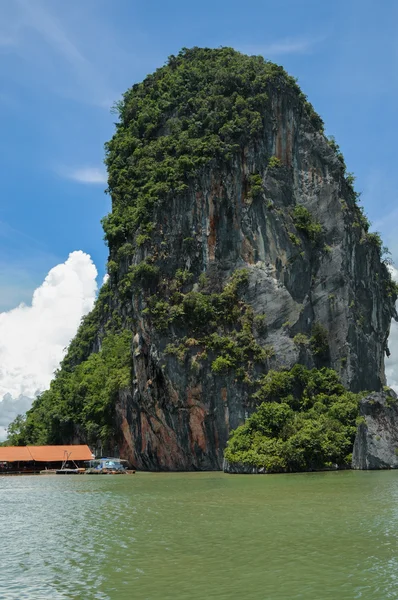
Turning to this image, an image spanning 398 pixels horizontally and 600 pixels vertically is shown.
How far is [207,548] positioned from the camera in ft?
35.0

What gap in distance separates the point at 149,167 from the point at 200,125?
4.84m

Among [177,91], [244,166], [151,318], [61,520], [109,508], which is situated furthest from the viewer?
[177,91]

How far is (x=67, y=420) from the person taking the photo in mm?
52531

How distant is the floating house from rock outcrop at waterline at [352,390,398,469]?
73.8ft

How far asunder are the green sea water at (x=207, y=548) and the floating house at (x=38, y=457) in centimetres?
2752

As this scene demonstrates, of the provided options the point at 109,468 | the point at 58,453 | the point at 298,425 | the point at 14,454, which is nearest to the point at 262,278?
the point at 298,425

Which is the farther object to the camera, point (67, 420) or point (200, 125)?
point (67, 420)

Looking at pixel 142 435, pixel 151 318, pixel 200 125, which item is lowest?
pixel 142 435

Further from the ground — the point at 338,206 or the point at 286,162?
the point at 286,162

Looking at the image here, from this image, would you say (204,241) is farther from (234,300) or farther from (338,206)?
(338,206)

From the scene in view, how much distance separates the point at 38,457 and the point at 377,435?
84.0 ft

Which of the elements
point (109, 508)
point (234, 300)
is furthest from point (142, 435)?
point (109, 508)

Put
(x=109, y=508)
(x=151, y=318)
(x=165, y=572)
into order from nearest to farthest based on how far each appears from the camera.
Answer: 1. (x=165, y=572)
2. (x=109, y=508)
3. (x=151, y=318)

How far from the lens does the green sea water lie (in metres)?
8.05
